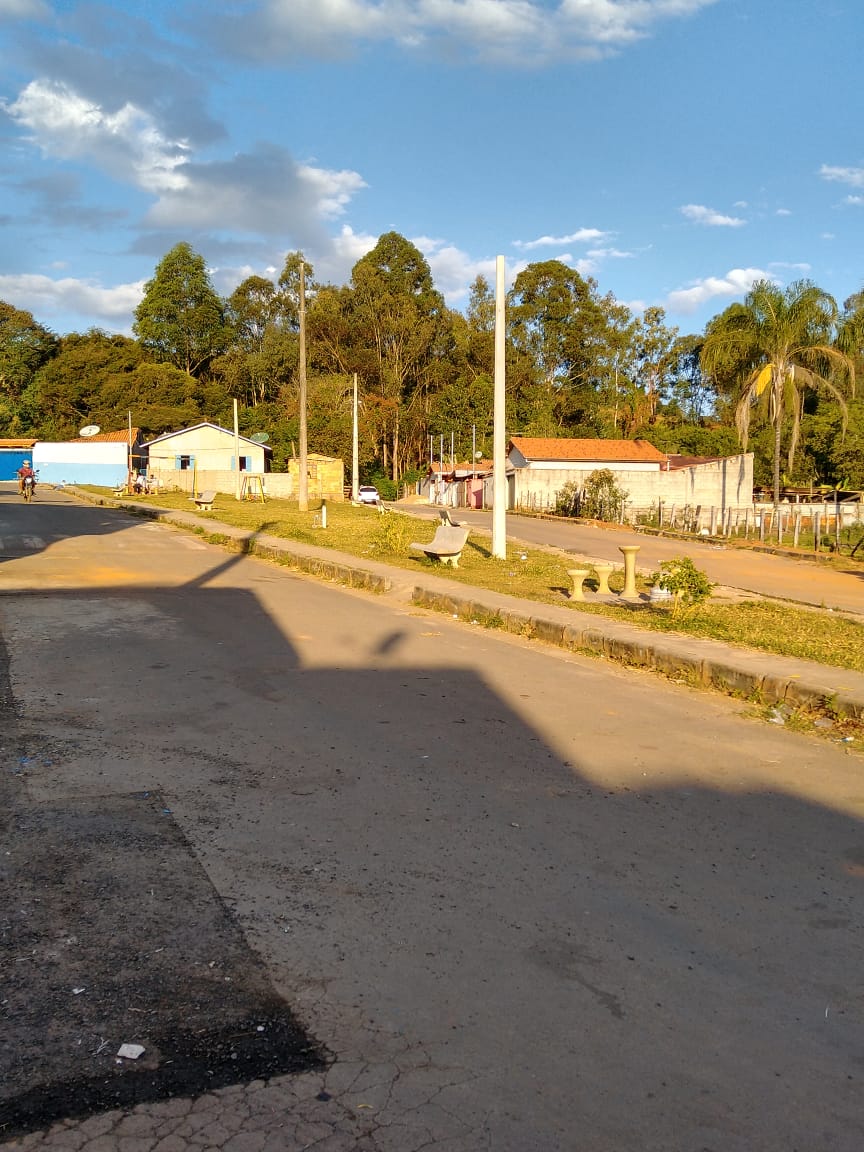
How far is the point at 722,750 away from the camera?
6457mm

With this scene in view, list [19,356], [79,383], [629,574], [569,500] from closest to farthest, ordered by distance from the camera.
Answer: [629,574]
[569,500]
[79,383]
[19,356]

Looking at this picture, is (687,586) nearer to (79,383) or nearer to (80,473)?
(80,473)

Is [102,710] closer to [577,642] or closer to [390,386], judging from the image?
[577,642]

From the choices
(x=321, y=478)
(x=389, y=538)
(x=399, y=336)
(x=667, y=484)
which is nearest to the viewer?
(x=389, y=538)

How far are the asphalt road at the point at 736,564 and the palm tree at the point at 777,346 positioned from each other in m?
7.51

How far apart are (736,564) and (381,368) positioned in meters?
59.1

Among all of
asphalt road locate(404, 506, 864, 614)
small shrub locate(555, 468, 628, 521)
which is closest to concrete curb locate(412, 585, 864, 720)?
asphalt road locate(404, 506, 864, 614)

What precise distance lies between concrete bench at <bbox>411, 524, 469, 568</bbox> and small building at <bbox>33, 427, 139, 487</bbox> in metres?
59.1

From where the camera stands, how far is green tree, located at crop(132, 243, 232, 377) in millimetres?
89875

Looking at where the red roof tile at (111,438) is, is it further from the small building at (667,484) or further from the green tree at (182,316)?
the small building at (667,484)

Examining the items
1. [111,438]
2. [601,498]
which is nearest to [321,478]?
[601,498]

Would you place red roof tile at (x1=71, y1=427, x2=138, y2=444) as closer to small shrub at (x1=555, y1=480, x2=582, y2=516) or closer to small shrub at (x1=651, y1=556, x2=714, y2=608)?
small shrub at (x1=555, y1=480, x2=582, y2=516)

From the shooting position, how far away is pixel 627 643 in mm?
9703

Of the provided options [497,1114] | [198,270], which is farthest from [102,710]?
[198,270]
